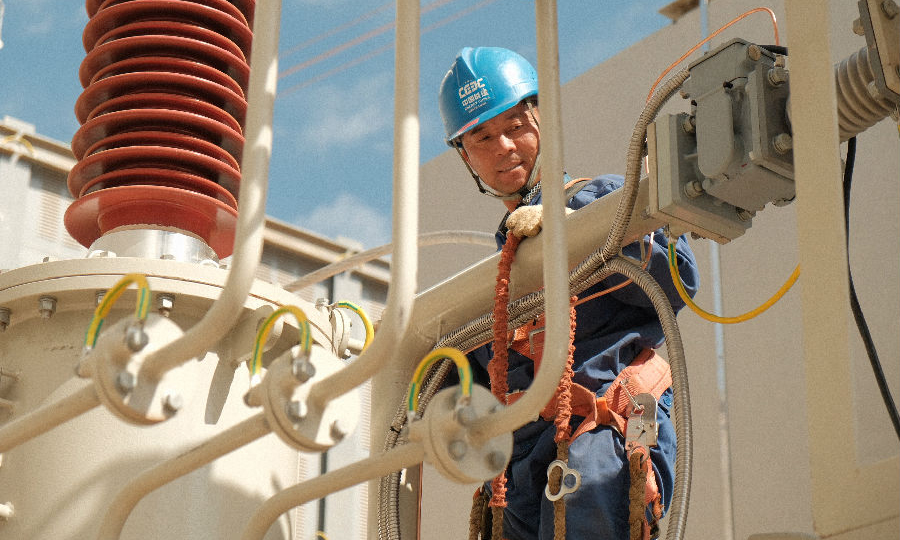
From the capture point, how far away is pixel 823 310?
1326mm

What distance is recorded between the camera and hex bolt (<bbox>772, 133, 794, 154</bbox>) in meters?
1.78

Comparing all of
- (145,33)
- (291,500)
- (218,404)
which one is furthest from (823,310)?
(145,33)

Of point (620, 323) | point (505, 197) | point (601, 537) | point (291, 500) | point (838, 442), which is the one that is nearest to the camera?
point (838, 442)

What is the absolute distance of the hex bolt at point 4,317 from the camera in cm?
217

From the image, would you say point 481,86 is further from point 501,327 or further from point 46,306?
point 46,306

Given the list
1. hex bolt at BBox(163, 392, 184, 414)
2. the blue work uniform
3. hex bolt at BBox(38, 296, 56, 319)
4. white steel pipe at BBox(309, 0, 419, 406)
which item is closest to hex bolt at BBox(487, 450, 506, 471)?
white steel pipe at BBox(309, 0, 419, 406)

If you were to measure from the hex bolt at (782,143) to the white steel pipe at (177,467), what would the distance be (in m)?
0.84

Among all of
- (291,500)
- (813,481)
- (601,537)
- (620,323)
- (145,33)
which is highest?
(145,33)

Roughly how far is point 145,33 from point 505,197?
111cm

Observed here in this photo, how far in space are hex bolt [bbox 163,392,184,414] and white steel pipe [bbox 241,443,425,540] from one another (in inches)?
7.7

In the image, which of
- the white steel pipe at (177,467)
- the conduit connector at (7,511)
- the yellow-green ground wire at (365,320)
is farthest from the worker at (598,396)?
the conduit connector at (7,511)

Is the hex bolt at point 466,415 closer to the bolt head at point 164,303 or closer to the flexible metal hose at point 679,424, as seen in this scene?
the flexible metal hose at point 679,424

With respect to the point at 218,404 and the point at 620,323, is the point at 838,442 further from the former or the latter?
the point at 620,323

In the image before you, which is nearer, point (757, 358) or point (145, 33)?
point (145, 33)
